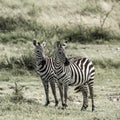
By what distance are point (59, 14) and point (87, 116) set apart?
1818 cm

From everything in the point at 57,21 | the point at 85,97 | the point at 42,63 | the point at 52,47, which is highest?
the point at 57,21

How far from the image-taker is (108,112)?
43.4ft

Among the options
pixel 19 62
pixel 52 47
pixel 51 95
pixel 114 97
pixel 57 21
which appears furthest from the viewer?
pixel 57 21

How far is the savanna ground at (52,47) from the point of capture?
13055 mm

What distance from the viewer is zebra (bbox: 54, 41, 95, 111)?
13.7 m

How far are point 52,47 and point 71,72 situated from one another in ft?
26.3

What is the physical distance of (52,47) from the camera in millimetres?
21984

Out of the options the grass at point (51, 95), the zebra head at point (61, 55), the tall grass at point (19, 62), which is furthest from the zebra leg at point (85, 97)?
the tall grass at point (19, 62)

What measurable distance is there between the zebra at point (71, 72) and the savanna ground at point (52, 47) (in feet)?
1.76

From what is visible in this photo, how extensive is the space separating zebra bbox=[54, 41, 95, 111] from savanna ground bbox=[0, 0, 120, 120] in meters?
0.54

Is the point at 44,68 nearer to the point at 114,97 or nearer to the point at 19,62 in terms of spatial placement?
the point at 114,97

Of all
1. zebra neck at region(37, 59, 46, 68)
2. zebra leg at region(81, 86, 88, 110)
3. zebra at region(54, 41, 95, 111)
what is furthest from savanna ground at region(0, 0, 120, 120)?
zebra neck at region(37, 59, 46, 68)

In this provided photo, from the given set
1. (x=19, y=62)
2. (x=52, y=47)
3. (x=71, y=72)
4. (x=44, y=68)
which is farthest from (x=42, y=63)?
(x=52, y=47)

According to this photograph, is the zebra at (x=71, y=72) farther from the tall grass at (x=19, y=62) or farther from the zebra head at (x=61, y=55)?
the tall grass at (x=19, y=62)
